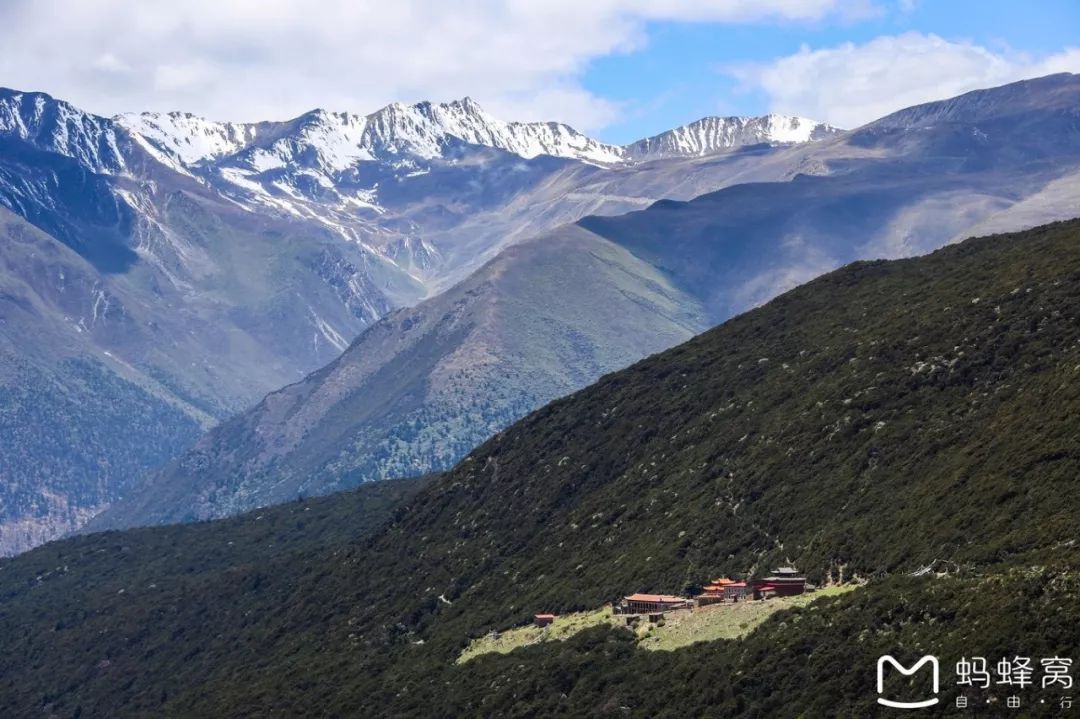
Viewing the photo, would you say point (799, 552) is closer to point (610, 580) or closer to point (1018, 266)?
point (610, 580)

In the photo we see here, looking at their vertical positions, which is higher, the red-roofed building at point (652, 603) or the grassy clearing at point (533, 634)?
the red-roofed building at point (652, 603)

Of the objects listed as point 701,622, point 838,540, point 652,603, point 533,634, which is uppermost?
point 838,540

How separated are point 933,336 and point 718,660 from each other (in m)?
59.2

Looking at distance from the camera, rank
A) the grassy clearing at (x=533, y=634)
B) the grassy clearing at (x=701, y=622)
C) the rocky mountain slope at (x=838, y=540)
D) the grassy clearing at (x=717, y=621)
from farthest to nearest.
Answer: the grassy clearing at (x=533, y=634) < the grassy clearing at (x=701, y=622) < the grassy clearing at (x=717, y=621) < the rocky mountain slope at (x=838, y=540)

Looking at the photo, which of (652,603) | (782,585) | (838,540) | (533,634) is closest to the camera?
(782,585)

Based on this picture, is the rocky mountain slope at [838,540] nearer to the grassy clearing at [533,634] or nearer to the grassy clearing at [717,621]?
the grassy clearing at [533,634]

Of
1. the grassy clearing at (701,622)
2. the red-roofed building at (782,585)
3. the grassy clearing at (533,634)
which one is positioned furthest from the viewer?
the grassy clearing at (533,634)

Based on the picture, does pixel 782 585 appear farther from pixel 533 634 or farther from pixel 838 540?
pixel 533 634

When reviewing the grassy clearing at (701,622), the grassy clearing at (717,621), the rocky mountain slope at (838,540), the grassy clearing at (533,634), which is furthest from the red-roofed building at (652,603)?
the rocky mountain slope at (838,540)

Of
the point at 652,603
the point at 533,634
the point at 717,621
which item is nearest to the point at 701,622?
the point at 717,621

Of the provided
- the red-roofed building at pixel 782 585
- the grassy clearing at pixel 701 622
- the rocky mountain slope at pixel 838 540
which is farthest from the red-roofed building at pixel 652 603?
the red-roofed building at pixel 782 585

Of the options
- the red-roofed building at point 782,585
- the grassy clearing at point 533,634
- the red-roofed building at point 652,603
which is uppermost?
the red-roofed building at point 782,585

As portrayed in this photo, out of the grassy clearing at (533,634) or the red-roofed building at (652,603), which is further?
the grassy clearing at (533,634)

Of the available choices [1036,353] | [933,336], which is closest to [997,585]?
[1036,353]
